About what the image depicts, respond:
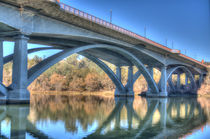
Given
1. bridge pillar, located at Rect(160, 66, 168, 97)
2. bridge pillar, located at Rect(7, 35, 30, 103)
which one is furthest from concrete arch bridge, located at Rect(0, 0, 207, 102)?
bridge pillar, located at Rect(160, 66, 168, 97)

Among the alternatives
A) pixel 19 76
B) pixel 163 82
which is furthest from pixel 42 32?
pixel 163 82

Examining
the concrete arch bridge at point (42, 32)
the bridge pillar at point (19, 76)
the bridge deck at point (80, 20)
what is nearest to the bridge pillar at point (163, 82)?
the bridge deck at point (80, 20)

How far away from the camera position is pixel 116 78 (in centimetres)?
5147

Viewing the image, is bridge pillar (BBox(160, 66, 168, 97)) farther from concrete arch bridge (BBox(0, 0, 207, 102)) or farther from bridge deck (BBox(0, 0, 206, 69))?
concrete arch bridge (BBox(0, 0, 207, 102))

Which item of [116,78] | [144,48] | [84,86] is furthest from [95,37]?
[84,86]

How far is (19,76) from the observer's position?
2409 centimetres

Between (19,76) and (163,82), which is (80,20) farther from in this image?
Answer: (163,82)

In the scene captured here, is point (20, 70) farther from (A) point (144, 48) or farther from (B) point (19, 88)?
(A) point (144, 48)

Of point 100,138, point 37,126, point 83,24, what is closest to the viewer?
point 100,138

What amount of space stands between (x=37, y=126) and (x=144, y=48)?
3570 centimetres

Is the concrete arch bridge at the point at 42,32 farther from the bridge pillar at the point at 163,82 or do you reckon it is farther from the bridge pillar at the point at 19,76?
the bridge pillar at the point at 163,82

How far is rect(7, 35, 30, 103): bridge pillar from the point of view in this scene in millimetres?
23797

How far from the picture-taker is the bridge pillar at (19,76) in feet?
78.1

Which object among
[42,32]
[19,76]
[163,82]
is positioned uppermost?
[42,32]
